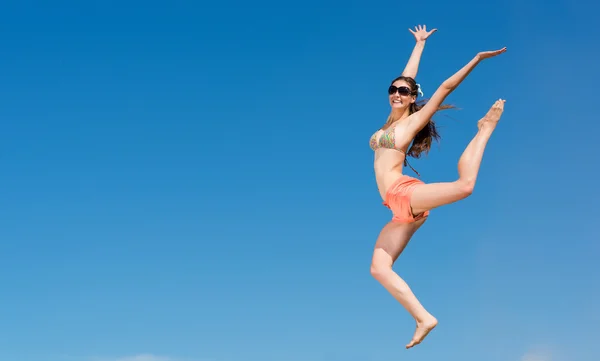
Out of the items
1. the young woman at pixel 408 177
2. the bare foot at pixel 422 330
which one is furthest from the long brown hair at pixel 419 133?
the bare foot at pixel 422 330

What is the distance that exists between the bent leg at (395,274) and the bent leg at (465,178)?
1.74ft

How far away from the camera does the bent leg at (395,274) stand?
415 inches

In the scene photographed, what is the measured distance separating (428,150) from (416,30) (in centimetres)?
209

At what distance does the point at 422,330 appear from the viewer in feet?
34.5

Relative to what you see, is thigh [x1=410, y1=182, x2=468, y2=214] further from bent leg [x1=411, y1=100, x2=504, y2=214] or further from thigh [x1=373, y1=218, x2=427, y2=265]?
thigh [x1=373, y1=218, x2=427, y2=265]

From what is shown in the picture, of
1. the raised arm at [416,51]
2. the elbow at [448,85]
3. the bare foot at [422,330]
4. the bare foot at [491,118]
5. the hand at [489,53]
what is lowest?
the bare foot at [422,330]

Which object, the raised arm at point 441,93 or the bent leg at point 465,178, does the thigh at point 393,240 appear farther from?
the raised arm at point 441,93

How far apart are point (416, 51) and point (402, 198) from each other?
272 centimetres

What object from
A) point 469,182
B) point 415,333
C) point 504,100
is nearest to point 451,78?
point 504,100

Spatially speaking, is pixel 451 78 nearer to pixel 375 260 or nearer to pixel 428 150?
pixel 428 150

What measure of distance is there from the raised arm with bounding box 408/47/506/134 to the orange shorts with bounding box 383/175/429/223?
29.0 inches

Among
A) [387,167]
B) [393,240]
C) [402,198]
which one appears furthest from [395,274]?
[387,167]

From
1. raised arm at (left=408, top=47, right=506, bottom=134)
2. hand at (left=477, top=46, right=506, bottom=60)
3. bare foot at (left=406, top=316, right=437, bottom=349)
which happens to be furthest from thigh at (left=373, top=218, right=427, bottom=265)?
hand at (left=477, top=46, right=506, bottom=60)

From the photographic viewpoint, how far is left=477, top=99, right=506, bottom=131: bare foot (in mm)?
10273
